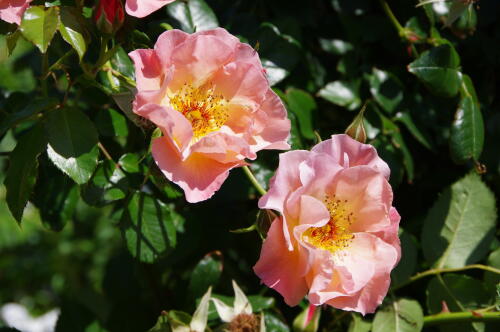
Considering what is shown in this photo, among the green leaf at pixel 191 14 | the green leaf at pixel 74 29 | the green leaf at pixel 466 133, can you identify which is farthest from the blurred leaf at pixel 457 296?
the green leaf at pixel 74 29

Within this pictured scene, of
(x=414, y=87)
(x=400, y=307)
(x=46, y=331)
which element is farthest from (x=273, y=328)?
(x=46, y=331)

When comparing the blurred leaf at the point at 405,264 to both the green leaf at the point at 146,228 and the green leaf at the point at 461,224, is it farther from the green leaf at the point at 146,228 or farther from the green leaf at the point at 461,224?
the green leaf at the point at 146,228

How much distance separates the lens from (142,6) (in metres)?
0.76

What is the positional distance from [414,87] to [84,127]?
59 cm

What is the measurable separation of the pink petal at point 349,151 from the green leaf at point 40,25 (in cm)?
32

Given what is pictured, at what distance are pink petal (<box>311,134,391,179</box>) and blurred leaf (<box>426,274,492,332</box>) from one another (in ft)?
1.07

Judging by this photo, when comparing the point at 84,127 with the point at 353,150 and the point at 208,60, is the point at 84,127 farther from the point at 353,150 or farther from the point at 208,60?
the point at 353,150

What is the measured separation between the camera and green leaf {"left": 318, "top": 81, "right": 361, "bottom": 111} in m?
1.06

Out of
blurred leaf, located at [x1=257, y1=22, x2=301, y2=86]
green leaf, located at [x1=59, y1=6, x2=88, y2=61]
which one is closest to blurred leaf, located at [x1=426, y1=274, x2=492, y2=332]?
blurred leaf, located at [x1=257, y1=22, x2=301, y2=86]

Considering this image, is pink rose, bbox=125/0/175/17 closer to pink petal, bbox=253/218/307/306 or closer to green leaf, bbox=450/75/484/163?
pink petal, bbox=253/218/307/306

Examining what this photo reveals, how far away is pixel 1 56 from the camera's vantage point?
73 centimetres

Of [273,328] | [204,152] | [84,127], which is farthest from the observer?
[273,328]

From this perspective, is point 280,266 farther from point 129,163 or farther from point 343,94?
point 343,94

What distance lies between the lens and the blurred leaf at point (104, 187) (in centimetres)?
90
